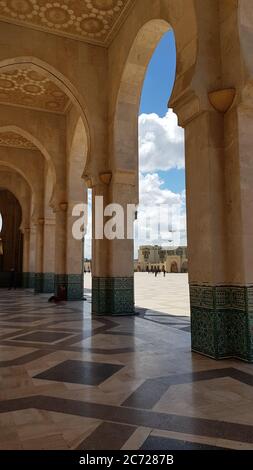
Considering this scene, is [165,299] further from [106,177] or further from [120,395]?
[120,395]

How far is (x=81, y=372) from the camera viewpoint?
10.6 feet

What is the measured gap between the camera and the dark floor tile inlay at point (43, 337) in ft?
15.3

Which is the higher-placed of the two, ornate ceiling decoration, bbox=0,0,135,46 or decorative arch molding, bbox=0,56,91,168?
ornate ceiling decoration, bbox=0,0,135,46

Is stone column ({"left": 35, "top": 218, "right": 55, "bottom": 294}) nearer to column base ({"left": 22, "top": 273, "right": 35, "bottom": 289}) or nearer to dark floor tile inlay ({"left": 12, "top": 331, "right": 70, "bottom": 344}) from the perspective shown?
column base ({"left": 22, "top": 273, "right": 35, "bottom": 289})

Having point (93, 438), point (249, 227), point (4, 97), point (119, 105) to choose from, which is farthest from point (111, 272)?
point (4, 97)

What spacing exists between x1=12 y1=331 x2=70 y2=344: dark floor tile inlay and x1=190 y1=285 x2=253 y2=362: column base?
1.94 metres

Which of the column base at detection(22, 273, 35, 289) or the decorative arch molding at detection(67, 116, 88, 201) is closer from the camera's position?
the decorative arch molding at detection(67, 116, 88, 201)

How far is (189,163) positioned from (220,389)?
2.50 m

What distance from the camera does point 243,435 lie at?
199 centimetres

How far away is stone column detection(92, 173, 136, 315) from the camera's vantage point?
696cm

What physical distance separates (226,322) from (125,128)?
15.6ft

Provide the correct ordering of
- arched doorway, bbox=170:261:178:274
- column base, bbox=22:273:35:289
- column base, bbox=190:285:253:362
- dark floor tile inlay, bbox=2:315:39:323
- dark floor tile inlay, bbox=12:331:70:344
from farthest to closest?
arched doorway, bbox=170:261:178:274, column base, bbox=22:273:35:289, dark floor tile inlay, bbox=2:315:39:323, dark floor tile inlay, bbox=12:331:70:344, column base, bbox=190:285:253:362

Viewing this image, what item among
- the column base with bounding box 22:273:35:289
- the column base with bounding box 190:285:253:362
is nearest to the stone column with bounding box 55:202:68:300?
the column base with bounding box 22:273:35:289
